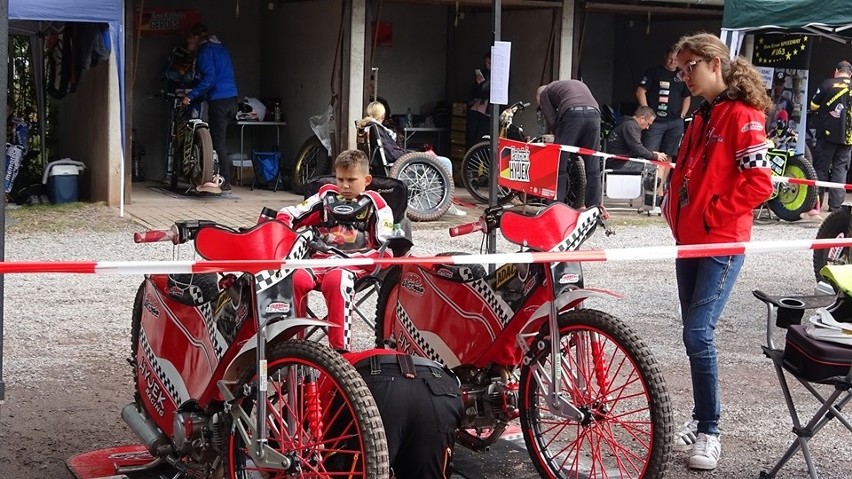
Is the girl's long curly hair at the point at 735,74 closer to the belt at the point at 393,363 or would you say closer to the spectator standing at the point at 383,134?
the belt at the point at 393,363

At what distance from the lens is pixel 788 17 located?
10789mm

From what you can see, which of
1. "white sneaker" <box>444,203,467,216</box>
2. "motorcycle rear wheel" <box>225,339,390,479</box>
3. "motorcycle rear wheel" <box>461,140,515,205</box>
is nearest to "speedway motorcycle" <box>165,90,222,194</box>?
"white sneaker" <box>444,203,467,216</box>

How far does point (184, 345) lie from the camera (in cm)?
438

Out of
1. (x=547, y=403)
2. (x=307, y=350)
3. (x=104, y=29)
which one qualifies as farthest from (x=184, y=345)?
(x=104, y=29)

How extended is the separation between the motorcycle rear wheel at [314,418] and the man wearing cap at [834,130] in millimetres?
10652

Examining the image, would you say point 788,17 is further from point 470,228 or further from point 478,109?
point 470,228

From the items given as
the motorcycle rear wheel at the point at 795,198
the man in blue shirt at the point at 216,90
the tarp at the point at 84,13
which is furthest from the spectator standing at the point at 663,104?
the tarp at the point at 84,13

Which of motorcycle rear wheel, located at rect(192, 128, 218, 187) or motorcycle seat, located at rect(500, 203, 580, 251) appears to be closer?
motorcycle seat, located at rect(500, 203, 580, 251)

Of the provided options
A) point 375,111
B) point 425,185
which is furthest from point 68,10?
point 425,185

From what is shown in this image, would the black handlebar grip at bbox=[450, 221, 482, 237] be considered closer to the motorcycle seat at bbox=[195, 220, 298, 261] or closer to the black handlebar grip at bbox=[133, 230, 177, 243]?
the motorcycle seat at bbox=[195, 220, 298, 261]

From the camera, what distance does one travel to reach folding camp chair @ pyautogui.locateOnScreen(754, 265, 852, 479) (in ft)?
14.2

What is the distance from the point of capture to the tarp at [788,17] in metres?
10.4

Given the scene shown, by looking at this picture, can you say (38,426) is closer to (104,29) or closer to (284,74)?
(104,29)

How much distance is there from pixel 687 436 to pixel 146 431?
2169 mm
